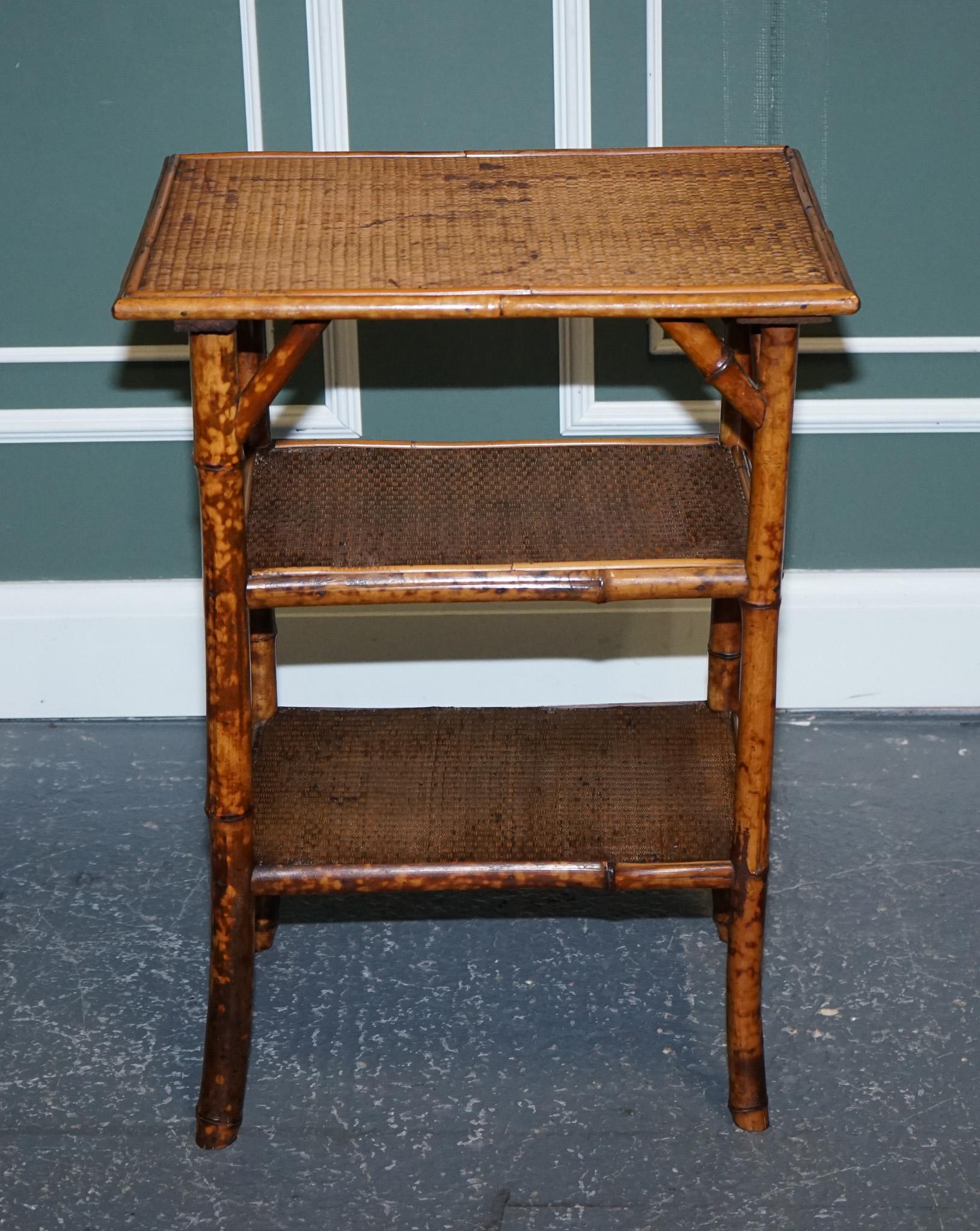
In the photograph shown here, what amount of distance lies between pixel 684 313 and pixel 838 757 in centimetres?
138

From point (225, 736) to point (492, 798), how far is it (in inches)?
15.0

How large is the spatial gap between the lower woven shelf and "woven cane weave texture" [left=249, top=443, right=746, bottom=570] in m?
0.36

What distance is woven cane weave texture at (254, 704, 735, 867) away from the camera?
65.3 inches

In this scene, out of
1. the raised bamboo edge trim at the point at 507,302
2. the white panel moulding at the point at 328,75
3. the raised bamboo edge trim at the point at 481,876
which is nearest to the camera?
the raised bamboo edge trim at the point at 507,302

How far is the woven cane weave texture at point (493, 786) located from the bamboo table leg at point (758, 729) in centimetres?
7

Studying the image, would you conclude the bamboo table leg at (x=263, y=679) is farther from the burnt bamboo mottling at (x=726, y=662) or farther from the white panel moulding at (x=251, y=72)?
the burnt bamboo mottling at (x=726, y=662)

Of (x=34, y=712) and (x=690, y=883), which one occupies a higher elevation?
(x=690, y=883)

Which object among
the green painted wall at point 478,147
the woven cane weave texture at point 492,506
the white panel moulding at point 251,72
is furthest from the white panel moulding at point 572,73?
the woven cane weave texture at point 492,506

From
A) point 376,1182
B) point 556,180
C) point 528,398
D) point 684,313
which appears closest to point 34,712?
point 528,398

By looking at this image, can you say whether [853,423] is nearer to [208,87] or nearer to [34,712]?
[208,87]

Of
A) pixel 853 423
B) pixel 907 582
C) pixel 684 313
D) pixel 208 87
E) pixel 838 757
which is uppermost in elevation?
pixel 208 87

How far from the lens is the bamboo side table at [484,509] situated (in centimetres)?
143

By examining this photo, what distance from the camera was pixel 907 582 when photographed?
263cm

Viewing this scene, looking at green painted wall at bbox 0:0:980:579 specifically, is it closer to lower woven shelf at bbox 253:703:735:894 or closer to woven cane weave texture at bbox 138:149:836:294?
woven cane weave texture at bbox 138:149:836:294
